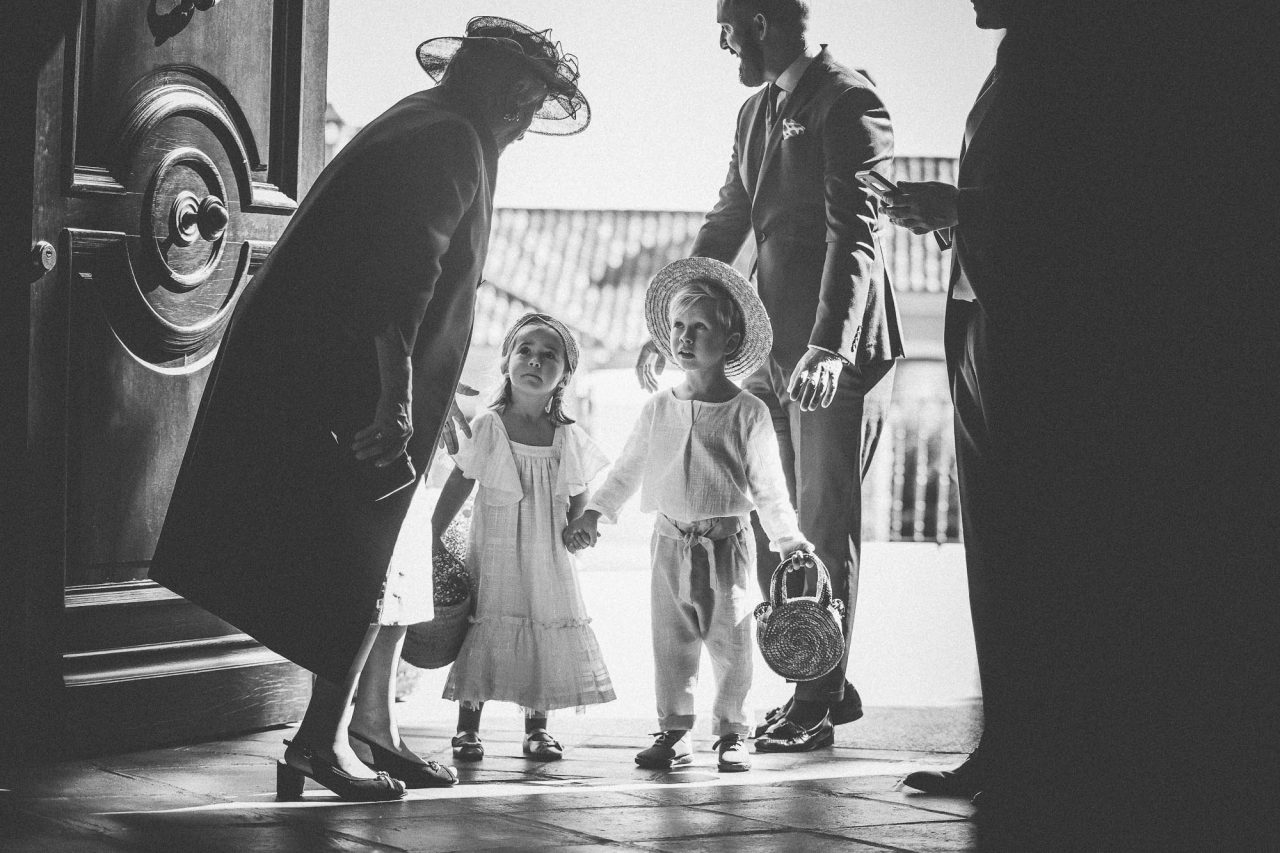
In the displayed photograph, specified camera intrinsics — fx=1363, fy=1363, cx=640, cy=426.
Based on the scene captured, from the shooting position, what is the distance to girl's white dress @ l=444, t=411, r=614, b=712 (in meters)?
3.43

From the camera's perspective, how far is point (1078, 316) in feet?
7.62

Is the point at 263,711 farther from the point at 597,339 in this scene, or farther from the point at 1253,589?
the point at 597,339

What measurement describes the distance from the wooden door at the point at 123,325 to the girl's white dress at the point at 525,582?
0.61m

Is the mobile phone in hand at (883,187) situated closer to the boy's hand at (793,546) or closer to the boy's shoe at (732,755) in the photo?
the boy's hand at (793,546)

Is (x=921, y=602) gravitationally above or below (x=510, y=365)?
below

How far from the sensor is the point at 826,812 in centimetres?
263

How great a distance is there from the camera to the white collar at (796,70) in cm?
382

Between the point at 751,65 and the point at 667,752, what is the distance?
192cm

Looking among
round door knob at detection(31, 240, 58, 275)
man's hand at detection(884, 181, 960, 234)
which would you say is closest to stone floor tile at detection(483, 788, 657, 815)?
man's hand at detection(884, 181, 960, 234)

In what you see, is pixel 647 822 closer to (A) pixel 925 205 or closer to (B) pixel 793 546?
(B) pixel 793 546

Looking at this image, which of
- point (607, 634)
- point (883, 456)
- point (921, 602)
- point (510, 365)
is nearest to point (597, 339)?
point (883, 456)

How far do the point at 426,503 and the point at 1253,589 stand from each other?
171cm

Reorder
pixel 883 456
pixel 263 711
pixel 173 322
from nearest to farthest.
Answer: pixel 173 322
pixel 263 711
pixel 883 456

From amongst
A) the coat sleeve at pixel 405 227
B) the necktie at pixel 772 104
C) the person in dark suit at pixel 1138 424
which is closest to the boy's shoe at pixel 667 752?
the person in dark suit at pixel 1138 424
